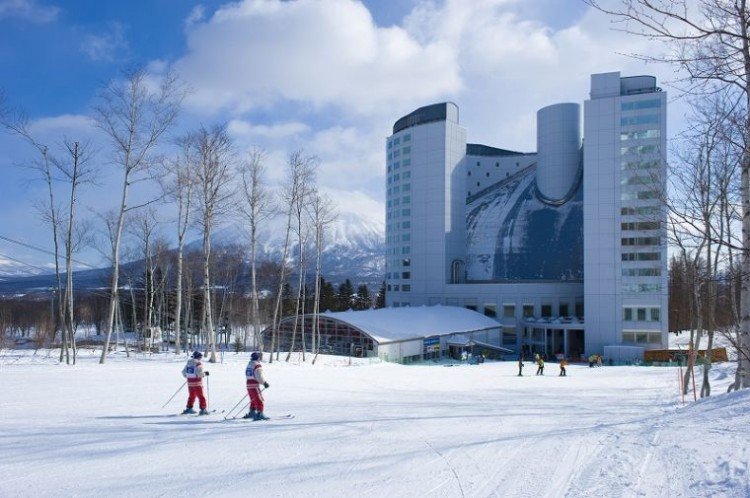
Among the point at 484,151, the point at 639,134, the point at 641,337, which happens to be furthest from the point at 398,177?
the point at 641,337

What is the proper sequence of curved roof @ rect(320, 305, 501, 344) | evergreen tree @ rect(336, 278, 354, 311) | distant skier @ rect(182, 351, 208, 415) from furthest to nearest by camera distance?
evergreen tree @ rect(336, 278, 354, 311)
curved roof @ rect(320, 305, 501, 344)
distant skier @ rect(182, 351, 208, 415)

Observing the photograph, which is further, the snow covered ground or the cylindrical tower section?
the cylindrical tower section

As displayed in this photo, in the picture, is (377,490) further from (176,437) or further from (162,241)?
(162,241)

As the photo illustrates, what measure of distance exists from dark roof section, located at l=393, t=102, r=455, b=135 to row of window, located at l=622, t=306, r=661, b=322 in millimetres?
35050

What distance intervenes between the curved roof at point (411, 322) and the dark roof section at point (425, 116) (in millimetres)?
29111

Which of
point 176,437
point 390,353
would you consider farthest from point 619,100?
point 176,437

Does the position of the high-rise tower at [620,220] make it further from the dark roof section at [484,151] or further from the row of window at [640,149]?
the dark roof section at [484,151]

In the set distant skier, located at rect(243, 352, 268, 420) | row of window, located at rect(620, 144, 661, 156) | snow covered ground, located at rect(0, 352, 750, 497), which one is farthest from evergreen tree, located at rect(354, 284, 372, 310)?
distant skier, located at rect(243, 352, 268, 420)

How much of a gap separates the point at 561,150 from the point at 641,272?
2149 centimetres

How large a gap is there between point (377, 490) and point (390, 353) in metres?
34.5

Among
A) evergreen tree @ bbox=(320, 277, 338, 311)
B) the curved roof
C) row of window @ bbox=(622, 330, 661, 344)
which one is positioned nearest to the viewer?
the curved roof

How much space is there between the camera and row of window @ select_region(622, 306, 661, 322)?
49.9 meters

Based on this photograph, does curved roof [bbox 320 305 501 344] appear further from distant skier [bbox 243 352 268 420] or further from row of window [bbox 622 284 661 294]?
distant skier [bbox 243 352 268 420]

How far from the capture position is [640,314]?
50438 mm
